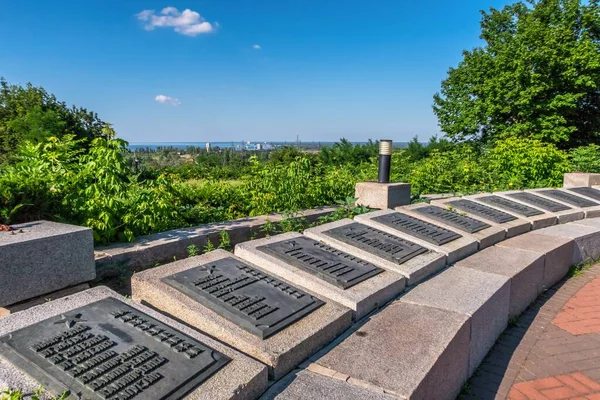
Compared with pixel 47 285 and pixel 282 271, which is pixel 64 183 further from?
pixel 282 271

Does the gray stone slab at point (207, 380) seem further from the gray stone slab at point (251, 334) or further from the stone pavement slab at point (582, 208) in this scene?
the stone pavement slab at point (582, 208)

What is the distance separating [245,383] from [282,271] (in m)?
1.34

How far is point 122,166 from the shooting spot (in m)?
4.31

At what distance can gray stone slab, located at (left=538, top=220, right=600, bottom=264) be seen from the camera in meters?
5.57

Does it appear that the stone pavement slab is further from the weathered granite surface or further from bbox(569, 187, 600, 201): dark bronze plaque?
the weathered granite surface

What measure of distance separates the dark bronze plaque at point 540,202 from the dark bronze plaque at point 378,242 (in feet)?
12.7

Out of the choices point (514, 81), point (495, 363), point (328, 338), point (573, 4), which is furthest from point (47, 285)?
point (573, 4)

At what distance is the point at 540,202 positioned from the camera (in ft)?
23.5

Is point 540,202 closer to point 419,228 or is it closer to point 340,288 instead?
point 419,228

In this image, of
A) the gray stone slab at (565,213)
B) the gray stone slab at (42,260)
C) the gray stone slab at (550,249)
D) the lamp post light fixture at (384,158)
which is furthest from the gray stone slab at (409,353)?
the gray stone slab at (565,213)

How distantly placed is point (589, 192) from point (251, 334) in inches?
354

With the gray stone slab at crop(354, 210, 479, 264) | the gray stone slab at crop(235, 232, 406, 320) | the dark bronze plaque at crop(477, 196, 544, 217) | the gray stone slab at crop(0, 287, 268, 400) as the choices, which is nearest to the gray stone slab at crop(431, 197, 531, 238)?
the dark bronze plaque at crop(477, 196, 544, 217)

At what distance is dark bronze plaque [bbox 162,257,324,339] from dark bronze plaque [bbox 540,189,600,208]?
6.73 m

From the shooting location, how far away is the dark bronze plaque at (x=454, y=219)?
5.16m
